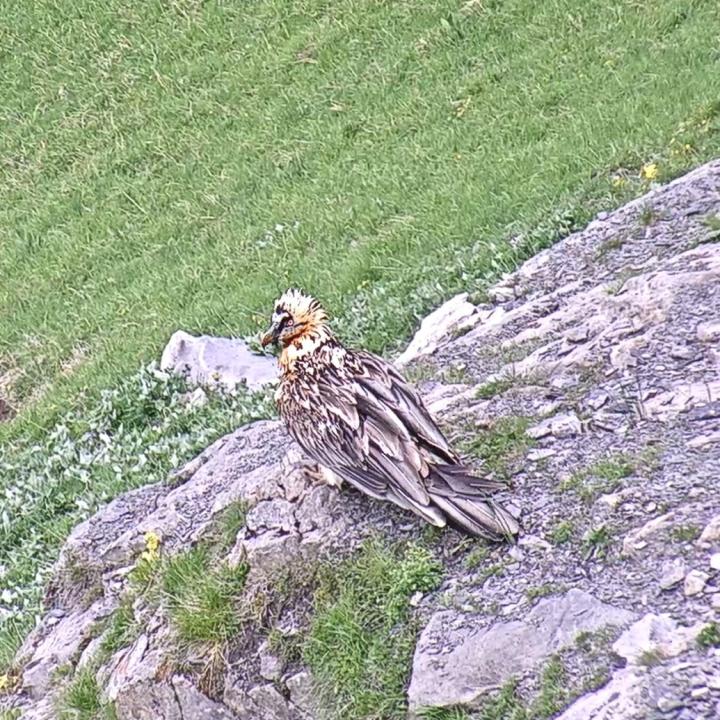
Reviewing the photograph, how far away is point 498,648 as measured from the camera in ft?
20.6

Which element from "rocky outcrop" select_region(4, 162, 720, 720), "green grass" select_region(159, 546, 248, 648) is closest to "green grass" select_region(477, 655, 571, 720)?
"rocky outcrop" select_region(4, 162, 720, 720)

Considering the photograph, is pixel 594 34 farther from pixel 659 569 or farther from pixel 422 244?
pixel 659 569

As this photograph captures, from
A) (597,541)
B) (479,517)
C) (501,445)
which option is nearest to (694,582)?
(597,541)

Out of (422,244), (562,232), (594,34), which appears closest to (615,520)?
(562,232)

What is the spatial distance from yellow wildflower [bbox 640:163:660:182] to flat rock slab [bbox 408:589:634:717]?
8150mm

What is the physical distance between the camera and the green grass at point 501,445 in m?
7.66

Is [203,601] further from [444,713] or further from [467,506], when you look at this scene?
[444,713]

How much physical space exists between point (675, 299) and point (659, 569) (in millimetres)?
2933

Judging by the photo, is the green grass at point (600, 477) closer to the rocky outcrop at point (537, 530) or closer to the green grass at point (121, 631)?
the rocky outcrop at point (537, 530)

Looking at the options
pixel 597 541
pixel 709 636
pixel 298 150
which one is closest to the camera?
pixel 709 636

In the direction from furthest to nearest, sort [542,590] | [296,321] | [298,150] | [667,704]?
1. [298,150]
2. [296,321]
3. [542,590]
4. [667,704]

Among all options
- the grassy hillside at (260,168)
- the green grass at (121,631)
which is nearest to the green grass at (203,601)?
the green grass at (121,631)

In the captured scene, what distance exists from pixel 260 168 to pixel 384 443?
14160 millimetres

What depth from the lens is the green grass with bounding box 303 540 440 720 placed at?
6684mm
